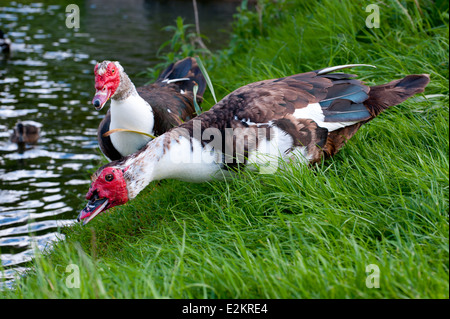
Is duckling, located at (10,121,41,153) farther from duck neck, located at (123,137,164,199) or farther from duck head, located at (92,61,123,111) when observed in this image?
duck neck, located at (123,137,164,199)

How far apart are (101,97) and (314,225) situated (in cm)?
192

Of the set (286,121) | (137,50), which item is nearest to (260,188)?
(286,121)

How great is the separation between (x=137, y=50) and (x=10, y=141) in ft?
14.9

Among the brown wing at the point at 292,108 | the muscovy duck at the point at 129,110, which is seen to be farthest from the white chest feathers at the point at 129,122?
the brown wing at the point at 292,108

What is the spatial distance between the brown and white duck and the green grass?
15 centimetres

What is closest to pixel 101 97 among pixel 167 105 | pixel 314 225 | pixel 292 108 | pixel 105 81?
pixel 105 81

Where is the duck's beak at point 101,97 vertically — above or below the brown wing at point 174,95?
above

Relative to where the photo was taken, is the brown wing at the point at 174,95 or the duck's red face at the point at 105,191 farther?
the brown wing at the point at 174,95

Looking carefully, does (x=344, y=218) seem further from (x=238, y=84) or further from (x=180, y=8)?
(x=180, y=8)

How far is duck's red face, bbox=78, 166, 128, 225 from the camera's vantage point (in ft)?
9.98

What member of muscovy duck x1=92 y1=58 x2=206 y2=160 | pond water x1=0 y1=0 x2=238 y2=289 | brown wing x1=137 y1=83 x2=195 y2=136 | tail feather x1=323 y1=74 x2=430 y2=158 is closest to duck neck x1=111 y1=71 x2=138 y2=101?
muscovy duck x1=92 y1=58 x2=206 y2=160

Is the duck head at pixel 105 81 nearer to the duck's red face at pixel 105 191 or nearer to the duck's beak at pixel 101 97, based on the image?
the duck's beak at pixel 101 97

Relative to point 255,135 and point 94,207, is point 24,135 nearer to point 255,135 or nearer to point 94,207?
point 94,207

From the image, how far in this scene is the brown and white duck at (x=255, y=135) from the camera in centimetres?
314
